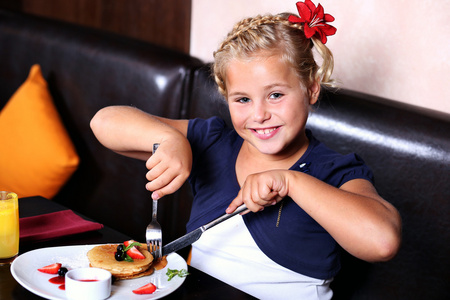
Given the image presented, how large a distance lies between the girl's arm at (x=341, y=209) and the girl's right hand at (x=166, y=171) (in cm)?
16

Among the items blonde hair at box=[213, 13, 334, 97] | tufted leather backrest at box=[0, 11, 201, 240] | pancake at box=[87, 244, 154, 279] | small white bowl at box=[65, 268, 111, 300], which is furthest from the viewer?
tufted leather backrest at box=[0, 11, 201, 240]

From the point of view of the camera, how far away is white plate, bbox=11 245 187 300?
1.00 metres

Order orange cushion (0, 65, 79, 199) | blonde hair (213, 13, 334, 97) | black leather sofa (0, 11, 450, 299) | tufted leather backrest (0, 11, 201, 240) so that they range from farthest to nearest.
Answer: orange cushion (0, 65, 79, 199), tufted leather backrest (0, 11, 201, 240), black leather sofa (0, 11, 450, 299), blonde hair (213, 13, 334, 97)

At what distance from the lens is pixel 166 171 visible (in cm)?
123

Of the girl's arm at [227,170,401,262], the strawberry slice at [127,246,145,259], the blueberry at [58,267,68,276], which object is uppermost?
the girl's arm at [227,170,401,262]

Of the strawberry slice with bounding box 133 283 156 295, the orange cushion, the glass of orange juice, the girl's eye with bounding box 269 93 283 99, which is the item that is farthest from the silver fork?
the orange cushion

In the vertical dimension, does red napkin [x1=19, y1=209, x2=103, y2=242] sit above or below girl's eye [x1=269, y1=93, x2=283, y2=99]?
below

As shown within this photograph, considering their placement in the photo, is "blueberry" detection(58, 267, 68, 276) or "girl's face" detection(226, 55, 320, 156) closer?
"blueberry" detection(58, 267, 68, 276)

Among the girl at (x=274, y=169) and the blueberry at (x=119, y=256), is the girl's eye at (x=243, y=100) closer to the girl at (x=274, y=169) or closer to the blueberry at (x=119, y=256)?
the girl at (x=274, y=169)

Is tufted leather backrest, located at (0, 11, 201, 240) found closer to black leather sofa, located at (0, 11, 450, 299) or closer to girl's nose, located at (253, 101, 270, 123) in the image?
black leather sofa, located at (0, 11, 450, 299)

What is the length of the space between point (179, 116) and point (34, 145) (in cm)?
70

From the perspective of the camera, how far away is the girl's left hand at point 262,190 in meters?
1.11

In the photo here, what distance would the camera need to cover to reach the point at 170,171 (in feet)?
4.04

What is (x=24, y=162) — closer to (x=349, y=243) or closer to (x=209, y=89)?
(x=209, y=89)
